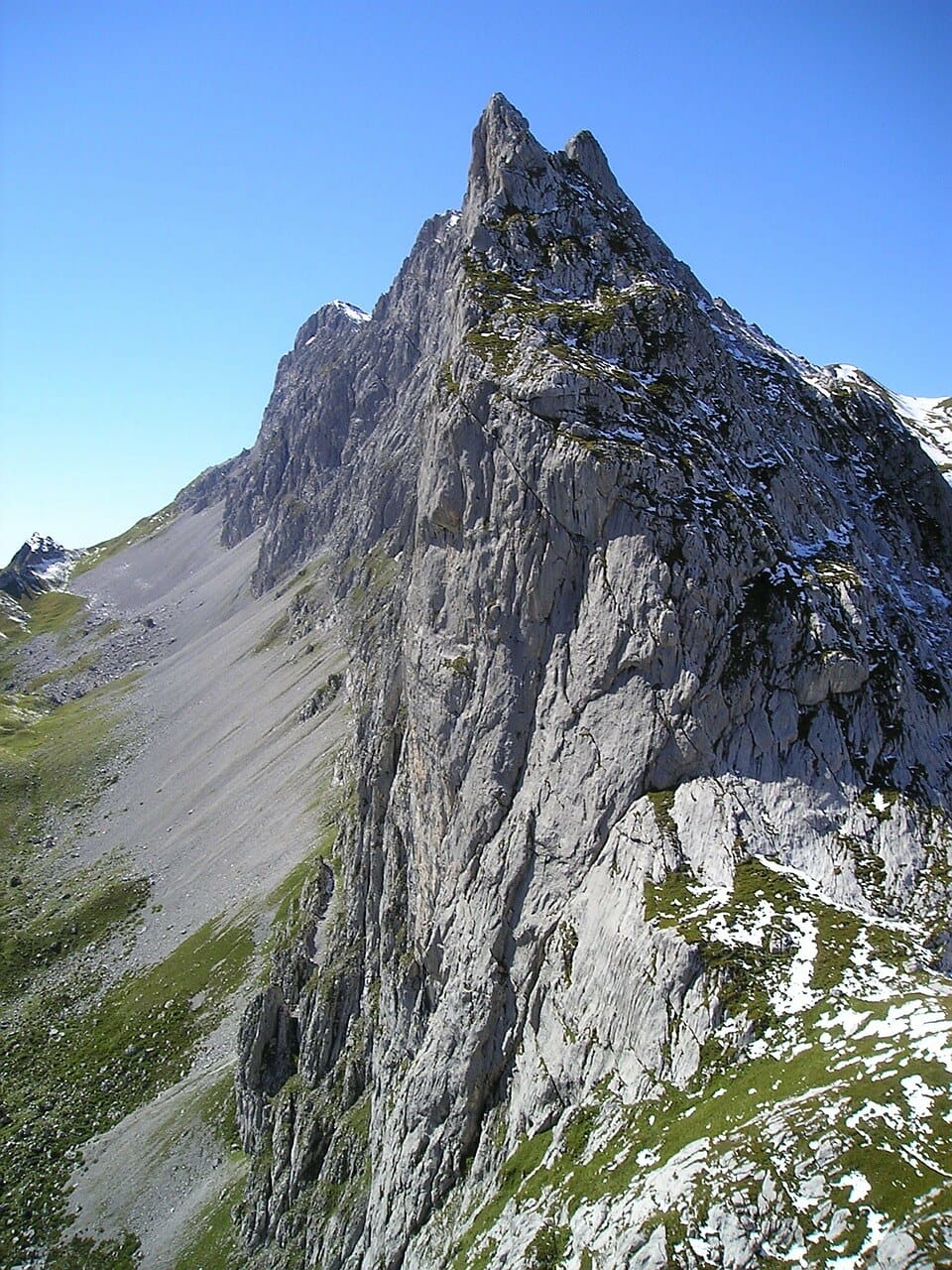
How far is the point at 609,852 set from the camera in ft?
91.5

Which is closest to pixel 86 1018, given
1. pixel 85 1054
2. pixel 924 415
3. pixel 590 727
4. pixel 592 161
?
pixel 85 1054

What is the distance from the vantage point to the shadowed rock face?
2488cm

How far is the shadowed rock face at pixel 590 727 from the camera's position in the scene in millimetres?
24875

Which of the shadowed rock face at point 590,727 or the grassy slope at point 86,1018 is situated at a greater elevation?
the shadowed rock face at point 590,727

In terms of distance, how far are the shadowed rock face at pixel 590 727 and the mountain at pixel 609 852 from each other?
167 millimetres

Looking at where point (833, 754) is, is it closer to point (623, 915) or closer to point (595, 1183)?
point (623, 915)

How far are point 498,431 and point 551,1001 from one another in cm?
2362

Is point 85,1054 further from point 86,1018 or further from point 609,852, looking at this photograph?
point 609,852

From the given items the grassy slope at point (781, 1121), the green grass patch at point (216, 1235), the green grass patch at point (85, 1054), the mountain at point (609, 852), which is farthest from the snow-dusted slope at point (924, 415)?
the green grass patch at point (85, 1054)

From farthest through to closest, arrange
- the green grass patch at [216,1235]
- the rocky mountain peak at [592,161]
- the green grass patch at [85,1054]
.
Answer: the green grass patch at [85,1054]
the rocky mountain peak at [592,161]
the green grass patch at [216,1235]

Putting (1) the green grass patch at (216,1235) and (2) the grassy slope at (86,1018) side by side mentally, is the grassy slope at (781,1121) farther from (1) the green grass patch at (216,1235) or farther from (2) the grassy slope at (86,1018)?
(2) the grassy slope at (86,1018)

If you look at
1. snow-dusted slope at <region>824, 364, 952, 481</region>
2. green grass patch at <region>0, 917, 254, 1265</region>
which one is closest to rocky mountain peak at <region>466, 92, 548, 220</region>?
snow-dusted slope at <region>824, 364, 952, 481</region>

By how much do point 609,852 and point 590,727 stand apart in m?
5.02

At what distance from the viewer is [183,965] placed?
72.1m
